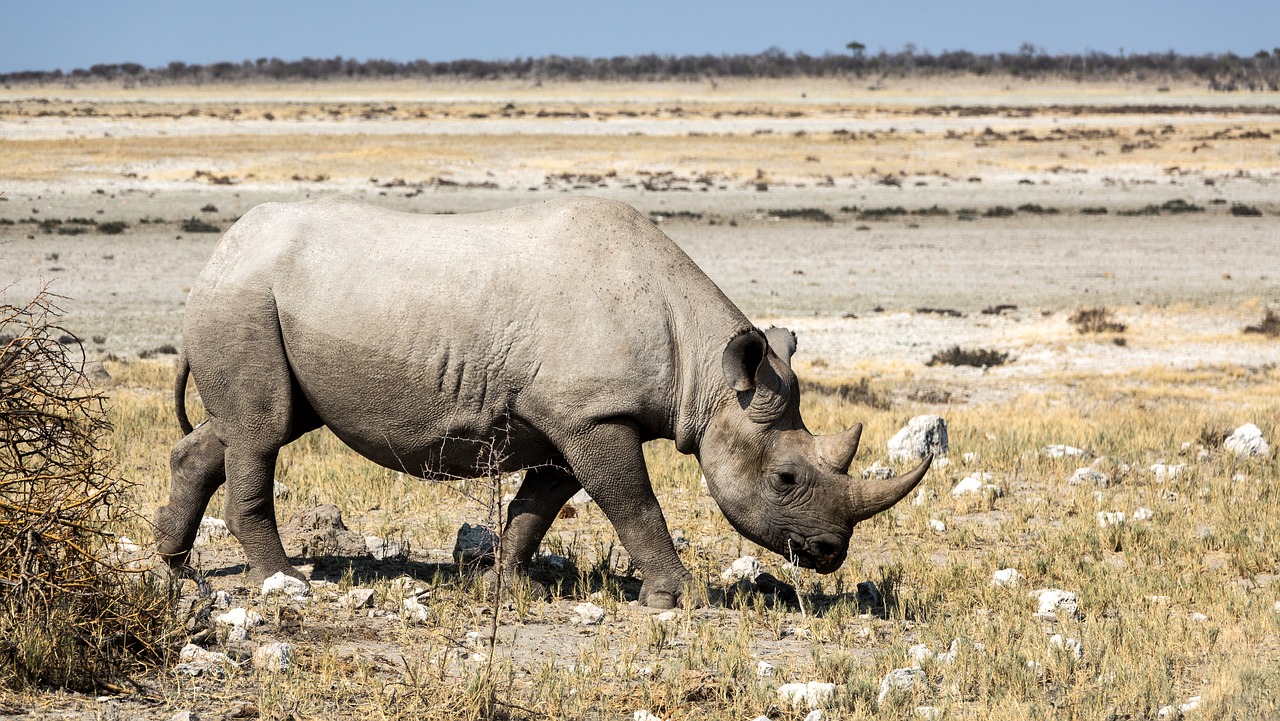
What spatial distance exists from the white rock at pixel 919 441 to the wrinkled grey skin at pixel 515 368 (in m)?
4.00

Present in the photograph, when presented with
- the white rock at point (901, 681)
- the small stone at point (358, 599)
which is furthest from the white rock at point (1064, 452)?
the small stone at point (358, 599)

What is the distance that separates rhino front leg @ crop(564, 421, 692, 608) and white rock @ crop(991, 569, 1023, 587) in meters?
1.97

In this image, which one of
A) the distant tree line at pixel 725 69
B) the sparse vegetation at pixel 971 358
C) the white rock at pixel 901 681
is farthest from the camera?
the distant tree line at pixel 725 69

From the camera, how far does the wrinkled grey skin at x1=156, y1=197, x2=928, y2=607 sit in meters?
7.58

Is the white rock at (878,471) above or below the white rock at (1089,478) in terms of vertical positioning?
above

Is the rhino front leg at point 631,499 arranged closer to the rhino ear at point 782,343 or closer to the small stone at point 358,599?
the rhino ear at point 782,343

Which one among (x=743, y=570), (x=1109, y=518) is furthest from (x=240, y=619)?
(x=1109, y=518)

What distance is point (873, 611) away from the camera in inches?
319

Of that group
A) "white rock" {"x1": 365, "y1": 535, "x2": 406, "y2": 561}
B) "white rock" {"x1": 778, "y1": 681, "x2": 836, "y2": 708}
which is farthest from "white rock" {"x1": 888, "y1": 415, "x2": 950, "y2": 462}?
"white rock" {"x1": 778, "y1": 681, "x2": 836, "y2": 708}

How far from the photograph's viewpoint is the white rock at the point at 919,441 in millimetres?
11727

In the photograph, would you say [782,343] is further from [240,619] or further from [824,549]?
[240,619]

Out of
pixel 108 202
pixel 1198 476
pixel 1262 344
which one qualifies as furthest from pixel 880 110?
pixel 1198 476

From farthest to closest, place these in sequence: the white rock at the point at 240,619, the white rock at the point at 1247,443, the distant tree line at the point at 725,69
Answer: the distant tree line at the point at 725,69 < the white rock at the point at 1247,443 < the white rock at the point at 240,619

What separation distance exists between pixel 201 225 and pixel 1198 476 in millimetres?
25114
